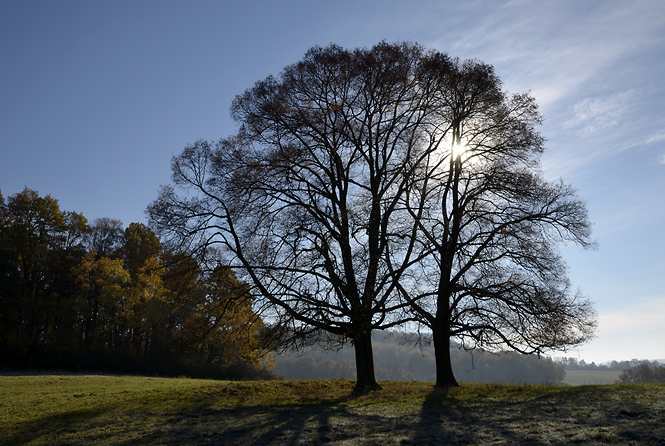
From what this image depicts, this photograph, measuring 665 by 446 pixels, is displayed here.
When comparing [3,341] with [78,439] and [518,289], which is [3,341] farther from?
[518,289]

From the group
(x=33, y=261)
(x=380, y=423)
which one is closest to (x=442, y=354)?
(x=380, y=423)

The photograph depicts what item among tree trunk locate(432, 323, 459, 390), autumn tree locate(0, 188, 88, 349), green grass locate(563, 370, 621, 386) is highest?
autumn tree locate(0, 188, 88, 349)

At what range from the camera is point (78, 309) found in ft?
122

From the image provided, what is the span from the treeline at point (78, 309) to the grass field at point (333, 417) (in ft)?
62.4

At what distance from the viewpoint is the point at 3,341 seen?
35.5m

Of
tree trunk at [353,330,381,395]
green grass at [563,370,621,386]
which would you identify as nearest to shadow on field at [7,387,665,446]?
tree trunk at [353,330,381,395]

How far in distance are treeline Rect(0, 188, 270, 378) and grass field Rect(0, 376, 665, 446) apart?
19006mm

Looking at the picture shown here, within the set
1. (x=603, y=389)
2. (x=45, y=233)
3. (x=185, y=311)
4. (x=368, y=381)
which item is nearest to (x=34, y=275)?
(x=45, y=233)

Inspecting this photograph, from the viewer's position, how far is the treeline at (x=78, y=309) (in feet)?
113

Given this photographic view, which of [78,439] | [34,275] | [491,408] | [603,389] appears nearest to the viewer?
[78,439]

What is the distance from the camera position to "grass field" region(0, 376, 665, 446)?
8.55 m

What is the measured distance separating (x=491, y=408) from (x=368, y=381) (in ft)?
17.7

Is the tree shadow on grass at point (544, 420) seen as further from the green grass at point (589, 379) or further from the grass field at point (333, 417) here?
the green grass at point (589, 379)

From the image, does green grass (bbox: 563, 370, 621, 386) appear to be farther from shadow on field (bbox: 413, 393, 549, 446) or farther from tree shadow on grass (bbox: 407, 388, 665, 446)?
shadow on field (bbox: 413, 393, 549, 446)
